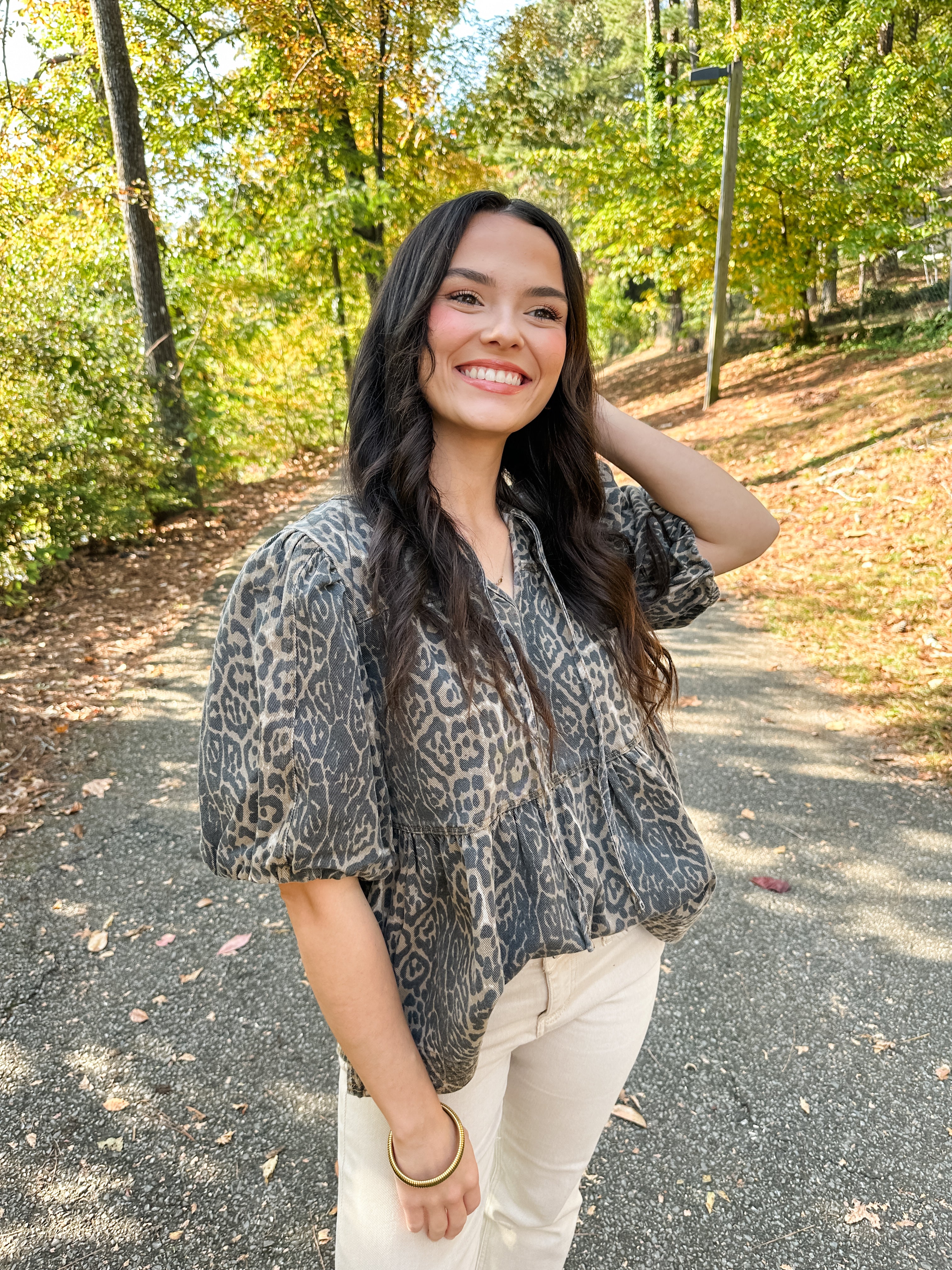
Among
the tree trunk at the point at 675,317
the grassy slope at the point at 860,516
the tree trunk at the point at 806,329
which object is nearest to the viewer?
the grassy slope at the point at 860,516

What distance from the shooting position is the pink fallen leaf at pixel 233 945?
3162 millimetres

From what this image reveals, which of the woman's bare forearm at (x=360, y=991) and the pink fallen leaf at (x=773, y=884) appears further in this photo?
the pink fallen leaf at (x=773, y=884)

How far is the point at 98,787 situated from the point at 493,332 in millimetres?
3724

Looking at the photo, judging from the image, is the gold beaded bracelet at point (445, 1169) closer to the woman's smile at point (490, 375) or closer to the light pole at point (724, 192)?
the woman's smile at point (490, 375)

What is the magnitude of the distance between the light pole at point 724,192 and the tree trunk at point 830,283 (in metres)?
1.61

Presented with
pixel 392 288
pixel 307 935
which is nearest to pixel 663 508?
pixel 392 288

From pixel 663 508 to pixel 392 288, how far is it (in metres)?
0.66

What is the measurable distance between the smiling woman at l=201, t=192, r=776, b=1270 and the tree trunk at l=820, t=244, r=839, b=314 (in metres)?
12.5

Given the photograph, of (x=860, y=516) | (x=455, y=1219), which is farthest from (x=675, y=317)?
(x=455, y=1219)

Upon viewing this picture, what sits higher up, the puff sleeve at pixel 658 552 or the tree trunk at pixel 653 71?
the tree trunk at pixel 653 71

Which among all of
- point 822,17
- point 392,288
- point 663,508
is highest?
point 822,17

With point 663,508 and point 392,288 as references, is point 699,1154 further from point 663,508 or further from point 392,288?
point 392,288

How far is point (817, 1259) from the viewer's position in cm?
205

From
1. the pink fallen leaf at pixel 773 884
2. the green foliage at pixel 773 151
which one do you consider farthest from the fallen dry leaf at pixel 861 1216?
the green foliage at pixel 773 151
